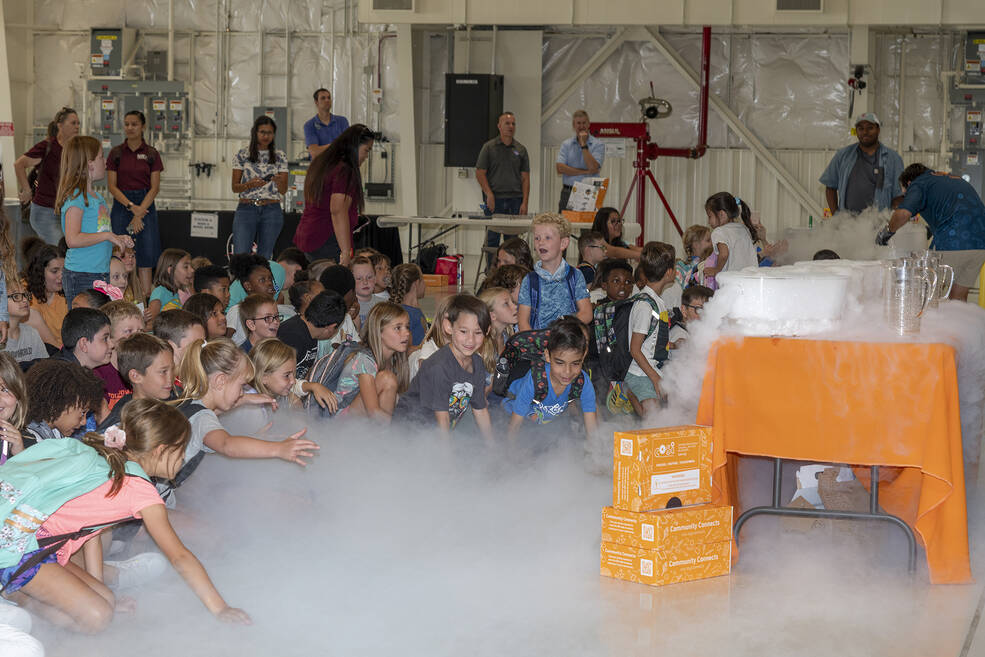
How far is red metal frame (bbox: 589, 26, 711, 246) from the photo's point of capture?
11.0m

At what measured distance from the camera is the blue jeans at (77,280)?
5.71 meters

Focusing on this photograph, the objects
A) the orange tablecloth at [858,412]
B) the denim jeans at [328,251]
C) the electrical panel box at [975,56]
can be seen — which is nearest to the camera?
the orange tablecloth at [858,412]

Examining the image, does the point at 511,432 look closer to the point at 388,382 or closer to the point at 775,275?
the point at 388,382

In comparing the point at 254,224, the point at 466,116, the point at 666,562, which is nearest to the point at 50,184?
the point at 254,224

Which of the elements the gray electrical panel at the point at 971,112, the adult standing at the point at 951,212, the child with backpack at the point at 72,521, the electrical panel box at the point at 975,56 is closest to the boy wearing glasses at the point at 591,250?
the adult standing at the point at 951,212

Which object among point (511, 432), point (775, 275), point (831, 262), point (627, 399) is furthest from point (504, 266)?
point (775, 275)

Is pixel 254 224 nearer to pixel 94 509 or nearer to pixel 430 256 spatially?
pixel 430 256

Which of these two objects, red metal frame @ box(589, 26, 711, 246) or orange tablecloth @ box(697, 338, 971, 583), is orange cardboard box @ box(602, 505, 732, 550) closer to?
orange tablecloth @ box(697, 338, 971, 583)

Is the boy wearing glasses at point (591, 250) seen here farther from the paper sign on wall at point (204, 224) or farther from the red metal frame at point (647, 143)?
the paper sign on wall at point (204, 224)

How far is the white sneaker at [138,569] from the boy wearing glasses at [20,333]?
142cm

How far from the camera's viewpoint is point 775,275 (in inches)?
132

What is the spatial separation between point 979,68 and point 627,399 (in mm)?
8048

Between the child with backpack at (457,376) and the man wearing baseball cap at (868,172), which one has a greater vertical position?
the man wearing baseball cap at (868,172)

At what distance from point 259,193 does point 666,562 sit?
17.1 ft
